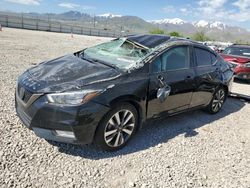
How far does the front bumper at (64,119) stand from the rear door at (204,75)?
2404mm

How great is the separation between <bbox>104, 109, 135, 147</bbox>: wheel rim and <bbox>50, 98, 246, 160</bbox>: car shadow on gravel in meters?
0.17

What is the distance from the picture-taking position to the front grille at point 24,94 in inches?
138

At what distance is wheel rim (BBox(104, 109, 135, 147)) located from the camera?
3742 millimetres

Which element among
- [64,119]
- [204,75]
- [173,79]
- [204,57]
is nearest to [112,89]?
[64,119]

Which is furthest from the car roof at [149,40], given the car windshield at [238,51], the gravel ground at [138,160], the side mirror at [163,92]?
the car windshield at [238,51]

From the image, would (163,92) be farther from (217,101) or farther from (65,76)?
(217,101)

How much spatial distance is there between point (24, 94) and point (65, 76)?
1.99 ft

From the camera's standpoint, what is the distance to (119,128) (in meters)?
3.87

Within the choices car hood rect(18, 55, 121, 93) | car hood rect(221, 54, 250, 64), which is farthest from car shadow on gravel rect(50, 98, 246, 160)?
car hood rect(221, 54, 250, 64)

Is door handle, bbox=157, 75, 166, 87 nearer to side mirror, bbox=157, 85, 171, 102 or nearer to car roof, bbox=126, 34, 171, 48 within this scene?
side mirror, bbox=157, 85, 171, 102

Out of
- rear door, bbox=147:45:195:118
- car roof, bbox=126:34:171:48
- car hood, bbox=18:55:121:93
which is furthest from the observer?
car roof, bbox=126:34:171:48

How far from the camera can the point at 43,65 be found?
425 cm

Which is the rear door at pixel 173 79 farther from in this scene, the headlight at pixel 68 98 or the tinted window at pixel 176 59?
A: the headlight at pixel 68 98

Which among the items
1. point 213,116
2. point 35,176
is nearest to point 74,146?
point 35,176
